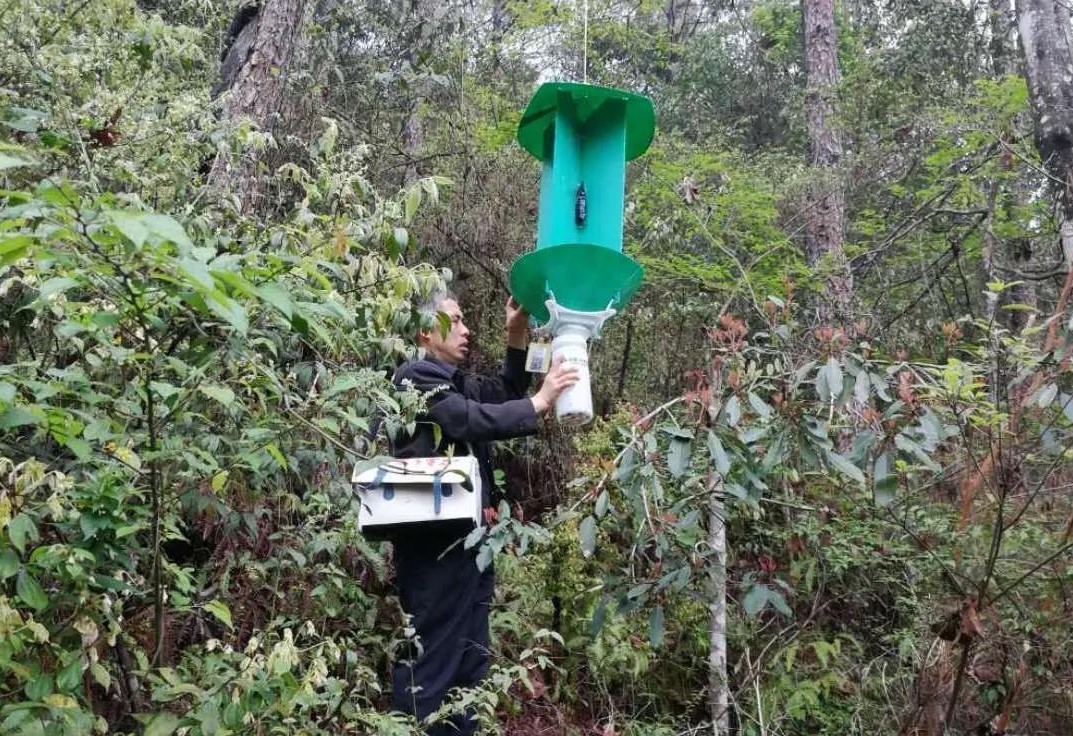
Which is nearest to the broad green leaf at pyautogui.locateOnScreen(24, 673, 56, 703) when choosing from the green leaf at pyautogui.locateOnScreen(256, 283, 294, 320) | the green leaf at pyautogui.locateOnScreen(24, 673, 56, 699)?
the green leaf at pyautogui.locateOnScreen(24, 673, 56, 699)

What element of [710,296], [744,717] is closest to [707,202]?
[710,296]

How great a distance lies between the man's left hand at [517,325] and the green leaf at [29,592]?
1.91 meters

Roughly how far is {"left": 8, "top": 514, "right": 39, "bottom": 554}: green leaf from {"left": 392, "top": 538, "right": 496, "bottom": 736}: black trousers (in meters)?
1.65

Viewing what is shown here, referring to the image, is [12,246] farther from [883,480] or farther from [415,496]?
[883,480]

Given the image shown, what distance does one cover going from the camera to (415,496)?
302 cm

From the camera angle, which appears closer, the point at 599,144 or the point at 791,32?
the point at 599,144

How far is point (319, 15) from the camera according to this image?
24.2ft

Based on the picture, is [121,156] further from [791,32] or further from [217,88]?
[791,32]

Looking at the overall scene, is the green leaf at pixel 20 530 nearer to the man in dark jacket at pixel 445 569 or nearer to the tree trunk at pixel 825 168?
the man in dark jacket at pixel 445 569

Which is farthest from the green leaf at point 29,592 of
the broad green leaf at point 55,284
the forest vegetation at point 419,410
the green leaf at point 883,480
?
the green leaf at point 883,480

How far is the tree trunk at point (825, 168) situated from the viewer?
5688 mm

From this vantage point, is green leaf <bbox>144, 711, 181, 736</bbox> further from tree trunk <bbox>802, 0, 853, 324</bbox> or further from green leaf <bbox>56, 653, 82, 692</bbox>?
tree trunk <bbox>802, 0, 853, 324</bbox>

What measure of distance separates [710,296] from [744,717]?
320 centimetres

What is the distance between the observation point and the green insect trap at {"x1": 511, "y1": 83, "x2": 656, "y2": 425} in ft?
8.29
